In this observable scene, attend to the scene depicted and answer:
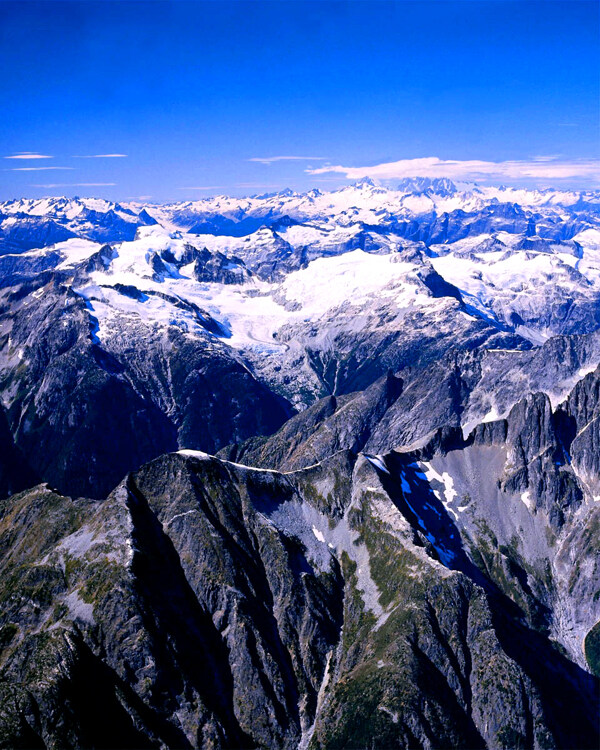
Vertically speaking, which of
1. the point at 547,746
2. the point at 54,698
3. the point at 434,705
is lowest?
the point at 547,746

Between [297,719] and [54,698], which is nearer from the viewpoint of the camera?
[54,698]

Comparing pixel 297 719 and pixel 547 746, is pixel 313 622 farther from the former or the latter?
pixel 547 746

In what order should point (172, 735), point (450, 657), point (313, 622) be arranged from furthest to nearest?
point (313, 622) → point (450, 657) → point (172, 735)

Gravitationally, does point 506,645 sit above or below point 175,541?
below

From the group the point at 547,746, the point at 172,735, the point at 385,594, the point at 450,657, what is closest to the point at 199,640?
the point at 172,735

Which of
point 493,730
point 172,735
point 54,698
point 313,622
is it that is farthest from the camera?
point 313,622

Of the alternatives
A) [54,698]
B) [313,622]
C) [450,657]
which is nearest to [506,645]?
[450,657]

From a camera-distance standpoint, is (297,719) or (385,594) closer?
(297,719)

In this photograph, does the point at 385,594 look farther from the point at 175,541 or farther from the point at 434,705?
the point at 175,541

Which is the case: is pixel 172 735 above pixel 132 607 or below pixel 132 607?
below
